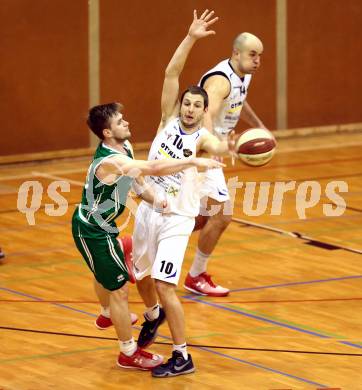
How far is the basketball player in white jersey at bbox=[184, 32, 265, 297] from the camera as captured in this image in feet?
33.6

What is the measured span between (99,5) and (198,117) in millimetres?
9102

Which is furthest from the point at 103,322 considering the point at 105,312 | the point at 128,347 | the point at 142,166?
the point at 142,166

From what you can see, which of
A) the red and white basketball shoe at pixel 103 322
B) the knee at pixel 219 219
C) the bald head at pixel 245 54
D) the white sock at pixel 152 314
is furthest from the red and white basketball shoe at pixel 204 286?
the bald head at pixel 245 54

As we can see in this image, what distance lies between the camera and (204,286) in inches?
409

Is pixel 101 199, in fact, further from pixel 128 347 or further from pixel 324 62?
pixel 324 62

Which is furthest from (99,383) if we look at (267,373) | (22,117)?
(22,117)

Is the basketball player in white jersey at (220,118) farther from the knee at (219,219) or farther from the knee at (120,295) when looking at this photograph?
the knee at (120,295)

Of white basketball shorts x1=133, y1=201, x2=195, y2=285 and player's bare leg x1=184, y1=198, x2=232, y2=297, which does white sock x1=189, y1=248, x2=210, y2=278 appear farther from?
white basketball shorts x1=133, y1=201, x2=195, y2=285

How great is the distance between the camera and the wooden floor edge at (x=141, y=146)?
660 inches

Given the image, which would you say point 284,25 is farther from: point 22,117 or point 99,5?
point 22,117

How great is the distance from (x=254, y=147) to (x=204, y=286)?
2.63m

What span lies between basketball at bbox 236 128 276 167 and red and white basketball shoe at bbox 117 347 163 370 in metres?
1.63

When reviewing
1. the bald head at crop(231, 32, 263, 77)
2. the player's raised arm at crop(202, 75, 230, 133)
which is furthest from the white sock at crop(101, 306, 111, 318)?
the bald head at crop(231, 32, 263, 77)

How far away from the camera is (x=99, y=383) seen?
26.2 feet
